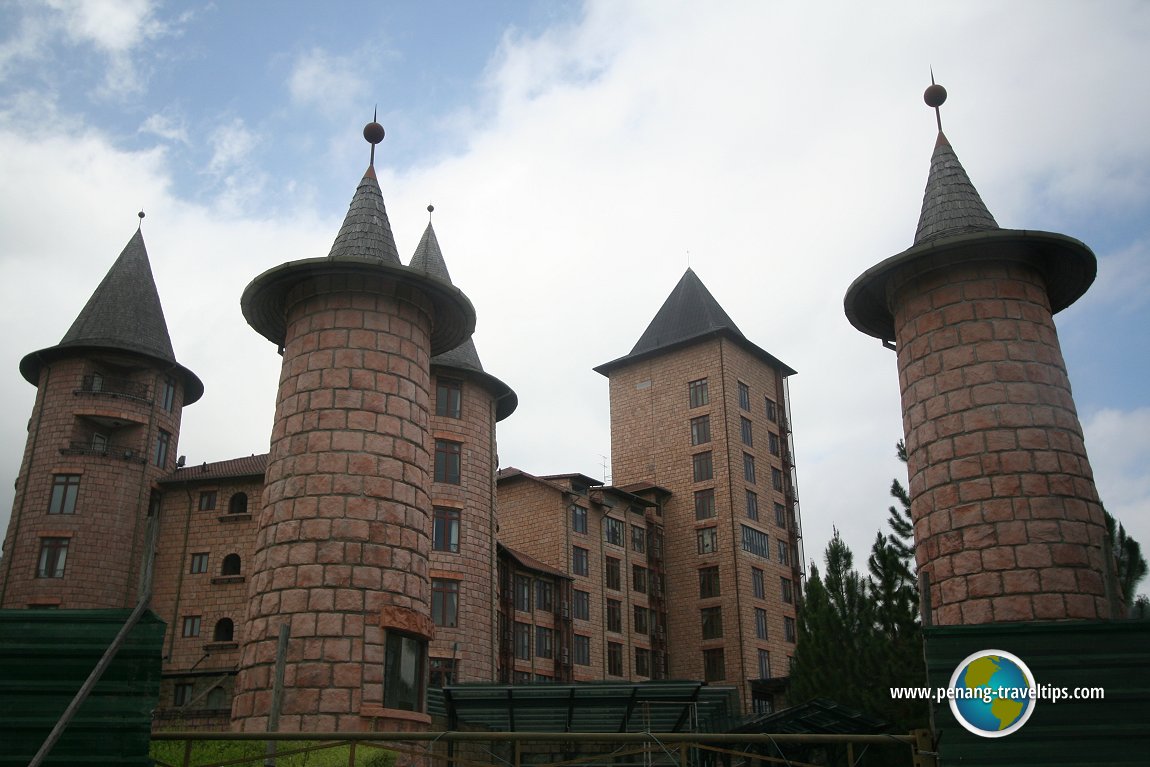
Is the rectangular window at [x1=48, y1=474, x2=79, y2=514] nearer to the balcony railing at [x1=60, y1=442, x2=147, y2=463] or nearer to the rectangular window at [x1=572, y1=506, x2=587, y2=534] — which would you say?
the balcony railing at [x1=60, y1=442, x2=147, y2=463]

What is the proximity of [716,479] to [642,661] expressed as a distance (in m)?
8.78

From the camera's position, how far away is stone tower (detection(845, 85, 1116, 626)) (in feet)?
36.7

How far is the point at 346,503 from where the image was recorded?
11.6 meters

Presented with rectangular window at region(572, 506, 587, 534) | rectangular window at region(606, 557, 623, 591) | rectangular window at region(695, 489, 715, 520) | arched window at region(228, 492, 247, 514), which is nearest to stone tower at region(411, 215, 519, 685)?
rectangular window at region(572, 506, 587, 534)

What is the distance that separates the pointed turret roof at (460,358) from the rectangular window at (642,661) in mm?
14485

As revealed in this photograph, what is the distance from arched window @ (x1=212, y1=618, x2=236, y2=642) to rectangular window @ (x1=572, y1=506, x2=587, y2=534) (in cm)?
1356

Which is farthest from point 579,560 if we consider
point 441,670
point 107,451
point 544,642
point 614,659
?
point 107,451

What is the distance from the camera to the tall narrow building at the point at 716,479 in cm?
4475

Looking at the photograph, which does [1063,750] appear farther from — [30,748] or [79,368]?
[79,368]

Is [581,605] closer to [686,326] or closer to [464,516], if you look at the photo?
[464,516]

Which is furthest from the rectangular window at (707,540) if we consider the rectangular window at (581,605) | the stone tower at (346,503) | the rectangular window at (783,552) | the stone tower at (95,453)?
the stone tower at (346,503)

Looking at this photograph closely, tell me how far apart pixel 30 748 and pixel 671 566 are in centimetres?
4138

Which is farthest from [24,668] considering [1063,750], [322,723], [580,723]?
[580,723]

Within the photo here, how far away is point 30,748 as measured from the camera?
686cm
